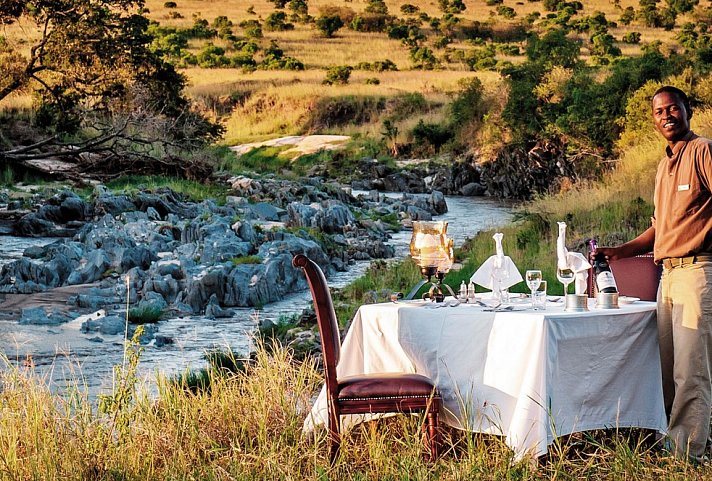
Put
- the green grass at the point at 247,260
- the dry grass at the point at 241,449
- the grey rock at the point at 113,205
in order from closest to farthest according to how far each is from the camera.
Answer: the dry grass at the point at 241,449 < the green grass at the point at 247,260 < the grey rock at the point at 113,205

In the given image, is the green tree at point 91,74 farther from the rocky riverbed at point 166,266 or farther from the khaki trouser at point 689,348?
the khaki trouser at point 689,348

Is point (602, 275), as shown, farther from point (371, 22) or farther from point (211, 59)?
point (371, 22)

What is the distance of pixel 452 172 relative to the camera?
31.3m

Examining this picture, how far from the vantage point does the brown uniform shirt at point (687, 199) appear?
5371mm

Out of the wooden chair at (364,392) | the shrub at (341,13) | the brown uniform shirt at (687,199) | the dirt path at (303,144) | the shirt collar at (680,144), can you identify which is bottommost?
the dirt path at (303,144)

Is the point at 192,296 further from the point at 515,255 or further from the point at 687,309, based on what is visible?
the point at 687,309

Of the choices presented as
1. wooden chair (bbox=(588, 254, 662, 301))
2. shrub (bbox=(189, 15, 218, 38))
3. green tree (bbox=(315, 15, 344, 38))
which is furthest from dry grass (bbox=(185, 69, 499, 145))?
wooden chair (bbox=(588, 254, 662, 301))

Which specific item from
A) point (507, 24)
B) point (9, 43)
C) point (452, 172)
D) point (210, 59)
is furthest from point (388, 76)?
point (9, 43)

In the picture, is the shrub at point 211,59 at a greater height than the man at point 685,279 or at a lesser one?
lesser

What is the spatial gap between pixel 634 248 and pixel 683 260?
22.1 inches

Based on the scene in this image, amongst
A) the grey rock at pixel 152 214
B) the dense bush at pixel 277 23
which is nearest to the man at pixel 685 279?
the grey rock at pixel 152 214

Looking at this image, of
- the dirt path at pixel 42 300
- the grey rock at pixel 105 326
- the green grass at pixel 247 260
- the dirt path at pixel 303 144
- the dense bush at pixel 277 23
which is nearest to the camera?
the grey rock at pixel 105 326

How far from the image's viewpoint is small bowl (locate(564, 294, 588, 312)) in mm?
5445

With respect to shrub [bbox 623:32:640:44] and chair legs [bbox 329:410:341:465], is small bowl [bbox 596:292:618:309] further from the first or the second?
shrub [bbox 623:32:640:44]
